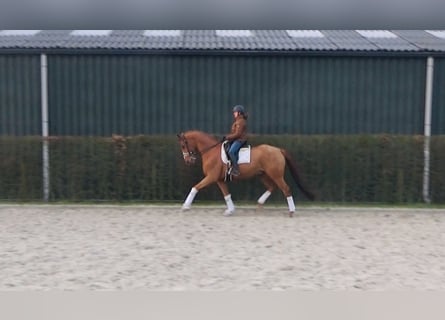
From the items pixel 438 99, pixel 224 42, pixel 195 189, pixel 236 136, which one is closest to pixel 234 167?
pixel 236 136

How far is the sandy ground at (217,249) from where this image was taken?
23.4 ft

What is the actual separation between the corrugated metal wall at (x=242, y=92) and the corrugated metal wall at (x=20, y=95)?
15.3 inches

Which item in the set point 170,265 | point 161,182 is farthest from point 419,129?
point 170,265

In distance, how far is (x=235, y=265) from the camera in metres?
7.86

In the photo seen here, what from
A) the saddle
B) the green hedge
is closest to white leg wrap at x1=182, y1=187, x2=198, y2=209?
the saddle

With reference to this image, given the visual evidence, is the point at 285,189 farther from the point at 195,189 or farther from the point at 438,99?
the point at 438,99

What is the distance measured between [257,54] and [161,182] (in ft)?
12.2

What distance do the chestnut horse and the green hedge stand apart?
814mm

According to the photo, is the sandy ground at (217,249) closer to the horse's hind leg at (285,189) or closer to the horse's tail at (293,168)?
the horse's hind leg at (285,189)

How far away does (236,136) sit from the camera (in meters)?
11.4

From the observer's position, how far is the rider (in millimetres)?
11438

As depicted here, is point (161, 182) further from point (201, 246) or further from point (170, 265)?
point (170, 265)

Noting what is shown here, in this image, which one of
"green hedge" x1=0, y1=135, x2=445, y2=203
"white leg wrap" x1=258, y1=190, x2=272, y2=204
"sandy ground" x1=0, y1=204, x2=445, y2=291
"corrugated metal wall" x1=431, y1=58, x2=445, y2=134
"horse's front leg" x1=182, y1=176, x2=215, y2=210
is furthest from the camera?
"corrugated metal wall" x1=431, y1=58, x2=445, y2=134

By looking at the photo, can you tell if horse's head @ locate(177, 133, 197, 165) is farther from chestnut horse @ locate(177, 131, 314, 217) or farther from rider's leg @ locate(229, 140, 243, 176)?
rider's leg @ locate(229, 140, 243, 176)
